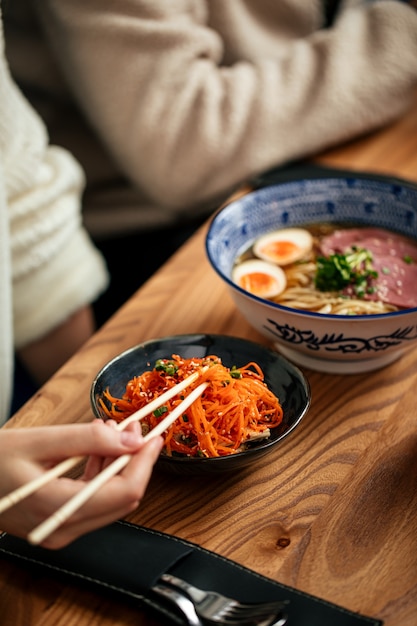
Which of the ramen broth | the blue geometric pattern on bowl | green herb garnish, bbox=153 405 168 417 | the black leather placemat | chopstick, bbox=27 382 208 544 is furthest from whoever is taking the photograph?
the blue geometric pattern on bowl

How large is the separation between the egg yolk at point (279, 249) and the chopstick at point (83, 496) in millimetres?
461

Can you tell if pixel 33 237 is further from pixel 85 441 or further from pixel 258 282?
pixel 85 441

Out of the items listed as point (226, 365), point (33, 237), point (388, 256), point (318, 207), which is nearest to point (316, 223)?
point (318, 207)

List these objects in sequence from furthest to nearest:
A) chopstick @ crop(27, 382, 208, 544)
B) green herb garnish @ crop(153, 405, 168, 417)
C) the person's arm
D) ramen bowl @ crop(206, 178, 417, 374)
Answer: the person's arm < ramen bowl @ crop(206, 178, 417, 374) < green herb garnish @ crop(153, 405, 168, 417) < chopstick @ crop(27, 382, 208, 544)

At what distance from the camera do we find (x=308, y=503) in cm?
78

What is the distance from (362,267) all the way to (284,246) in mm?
162

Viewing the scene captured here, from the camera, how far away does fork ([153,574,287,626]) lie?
0.62 meters

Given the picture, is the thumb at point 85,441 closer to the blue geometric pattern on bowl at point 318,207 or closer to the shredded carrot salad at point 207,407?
the shredded carrot salad at point 207,407

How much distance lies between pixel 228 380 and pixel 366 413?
0.23 m

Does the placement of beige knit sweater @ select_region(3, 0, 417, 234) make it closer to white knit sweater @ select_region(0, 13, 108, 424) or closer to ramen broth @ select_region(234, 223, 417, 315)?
white knit sweater @ select_region(0, 13, 108, 424)

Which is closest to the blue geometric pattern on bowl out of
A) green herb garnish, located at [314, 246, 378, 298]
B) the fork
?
green herb garnish, located at [314, 246, 378, 298]

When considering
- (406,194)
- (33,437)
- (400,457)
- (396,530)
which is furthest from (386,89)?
(33,437)

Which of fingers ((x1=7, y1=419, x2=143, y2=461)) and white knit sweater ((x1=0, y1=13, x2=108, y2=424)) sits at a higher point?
fingers ((x1=7, y1=419, x2=143, y2=461))

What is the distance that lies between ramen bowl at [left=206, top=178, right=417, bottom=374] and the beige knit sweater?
428 millimetres
